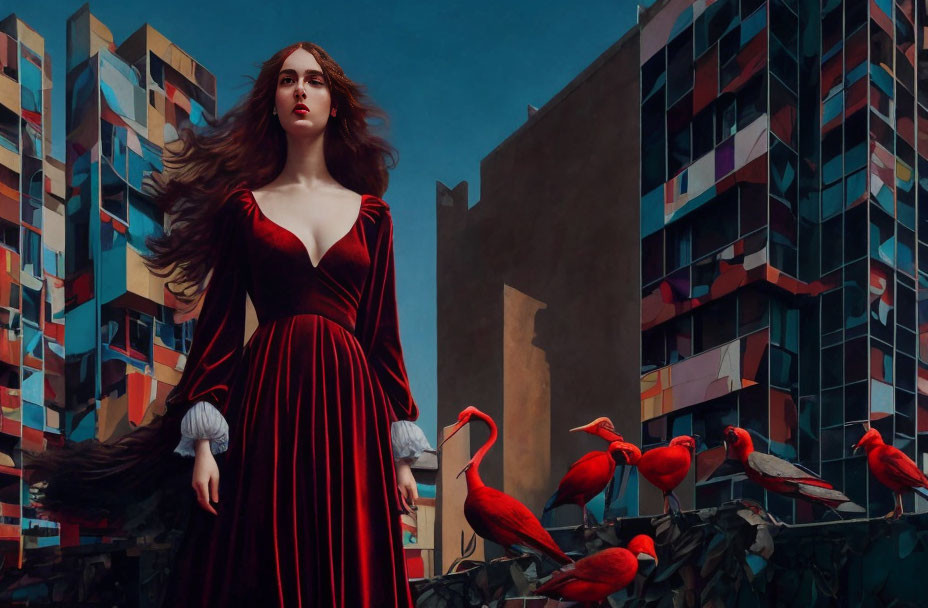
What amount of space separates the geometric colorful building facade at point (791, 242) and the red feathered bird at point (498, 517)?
3.39 feet

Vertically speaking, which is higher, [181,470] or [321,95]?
[321,95]

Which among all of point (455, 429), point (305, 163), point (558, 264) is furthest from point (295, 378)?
point (558, 264)

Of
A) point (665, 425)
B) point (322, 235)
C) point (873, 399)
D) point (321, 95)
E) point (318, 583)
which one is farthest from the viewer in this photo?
point (665, 425)

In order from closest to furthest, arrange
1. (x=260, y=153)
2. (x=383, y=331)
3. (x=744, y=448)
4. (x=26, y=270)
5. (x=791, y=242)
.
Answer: (x=383, y=331) → (x=260, y=153) → (x=744, y=448) → (x=26, y=270) → (x=791, y=242)

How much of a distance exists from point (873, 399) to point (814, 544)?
55.5 inches

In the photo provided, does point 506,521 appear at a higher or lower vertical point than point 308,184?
lower

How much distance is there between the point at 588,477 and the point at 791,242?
1.45m

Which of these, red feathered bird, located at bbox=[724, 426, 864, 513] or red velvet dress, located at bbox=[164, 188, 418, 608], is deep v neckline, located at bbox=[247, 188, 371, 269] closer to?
red velvet dress, located at bbox=[164, 188, 418, 608]

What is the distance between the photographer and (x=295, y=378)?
8.86 ft

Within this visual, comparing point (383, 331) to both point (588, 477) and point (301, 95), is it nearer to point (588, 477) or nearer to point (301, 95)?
point (301, 95)

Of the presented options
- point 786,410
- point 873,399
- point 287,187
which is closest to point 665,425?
point 786,410

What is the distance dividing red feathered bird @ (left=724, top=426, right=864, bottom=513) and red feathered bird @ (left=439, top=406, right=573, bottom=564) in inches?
31.7

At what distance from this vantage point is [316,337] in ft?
8.93

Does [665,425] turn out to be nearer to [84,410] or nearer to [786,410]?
[786,410]
